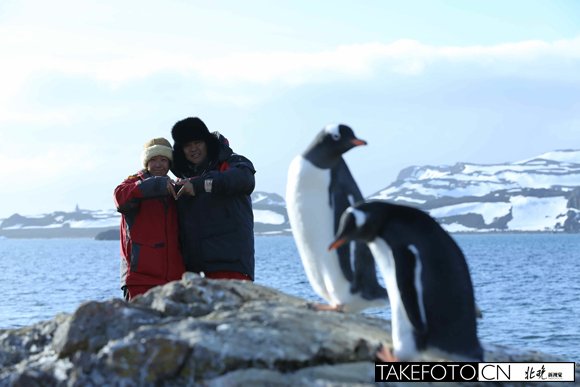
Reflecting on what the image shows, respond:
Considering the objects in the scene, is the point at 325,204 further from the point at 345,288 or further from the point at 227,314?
the point at 227,314

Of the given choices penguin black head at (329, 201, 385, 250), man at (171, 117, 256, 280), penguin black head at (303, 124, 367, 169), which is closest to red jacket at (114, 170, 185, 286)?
man at (171, 117, 256, 280)

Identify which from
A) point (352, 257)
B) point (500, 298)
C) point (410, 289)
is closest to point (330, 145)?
point (352, 257)

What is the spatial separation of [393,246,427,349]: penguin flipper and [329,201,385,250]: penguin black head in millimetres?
187

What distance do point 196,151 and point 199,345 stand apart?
2589 mm

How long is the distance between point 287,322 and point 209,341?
20.6 inches

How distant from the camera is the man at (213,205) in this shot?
7.21m

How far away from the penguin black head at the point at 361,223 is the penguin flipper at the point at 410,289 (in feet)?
0.61

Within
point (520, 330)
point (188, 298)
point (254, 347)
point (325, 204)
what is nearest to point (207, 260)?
point (188, 298)

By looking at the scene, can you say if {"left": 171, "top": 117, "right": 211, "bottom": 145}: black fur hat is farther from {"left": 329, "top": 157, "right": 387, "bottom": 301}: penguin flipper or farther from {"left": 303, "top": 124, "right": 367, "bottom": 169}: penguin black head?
{"left": 329, "top": 157, "right": 387, "bottom": 301}: penguin flipper

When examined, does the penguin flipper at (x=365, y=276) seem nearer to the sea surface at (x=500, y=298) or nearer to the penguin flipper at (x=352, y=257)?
the penguin flipper at (x=352, y=257)

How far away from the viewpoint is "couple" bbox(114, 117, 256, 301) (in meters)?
7.23

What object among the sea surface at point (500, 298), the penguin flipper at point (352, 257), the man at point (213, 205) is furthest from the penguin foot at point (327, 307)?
the sea surface at point (500, 298)

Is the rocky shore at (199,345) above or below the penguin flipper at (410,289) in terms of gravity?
below

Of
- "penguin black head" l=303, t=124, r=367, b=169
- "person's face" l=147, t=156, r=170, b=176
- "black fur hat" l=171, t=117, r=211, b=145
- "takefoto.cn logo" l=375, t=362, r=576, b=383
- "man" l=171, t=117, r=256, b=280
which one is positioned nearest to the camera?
"takefoto.cn logo" l=375, t=362, r=576, b=383
